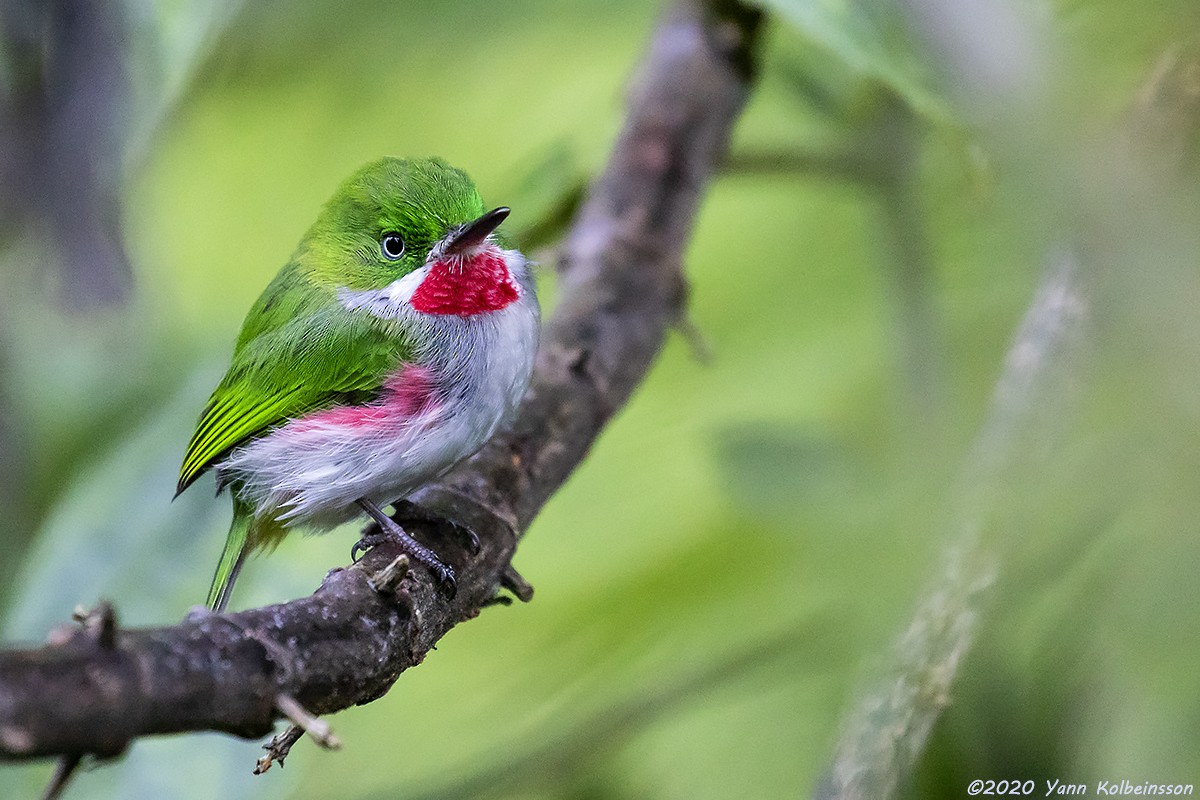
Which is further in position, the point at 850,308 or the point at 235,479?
the point at 850,308

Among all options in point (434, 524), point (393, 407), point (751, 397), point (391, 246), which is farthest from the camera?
point (751, 397)

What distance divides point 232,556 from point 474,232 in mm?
808

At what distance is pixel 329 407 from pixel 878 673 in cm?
113

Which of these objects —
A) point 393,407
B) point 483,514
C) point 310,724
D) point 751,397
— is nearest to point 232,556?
point 393,407

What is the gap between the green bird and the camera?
6.73 feet

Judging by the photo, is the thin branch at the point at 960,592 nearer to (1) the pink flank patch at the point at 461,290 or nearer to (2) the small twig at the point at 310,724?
(2) the small twig at the point at 310,724

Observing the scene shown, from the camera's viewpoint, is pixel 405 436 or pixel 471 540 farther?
pixel 405 436

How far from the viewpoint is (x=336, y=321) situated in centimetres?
221

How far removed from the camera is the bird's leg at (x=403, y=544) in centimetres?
167

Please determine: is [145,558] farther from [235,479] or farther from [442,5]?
[442,5]

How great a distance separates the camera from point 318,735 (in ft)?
3.10

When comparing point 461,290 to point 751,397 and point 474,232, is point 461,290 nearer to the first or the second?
point 474,232

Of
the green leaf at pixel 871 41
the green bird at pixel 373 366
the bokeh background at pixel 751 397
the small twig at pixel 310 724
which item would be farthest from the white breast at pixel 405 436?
the small twig at pixel 310 724

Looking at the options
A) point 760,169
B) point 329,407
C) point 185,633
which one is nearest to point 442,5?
point 760,169
